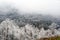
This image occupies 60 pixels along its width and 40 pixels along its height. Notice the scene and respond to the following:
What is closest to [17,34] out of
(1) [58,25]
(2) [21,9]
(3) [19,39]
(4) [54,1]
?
(3) [19,39]

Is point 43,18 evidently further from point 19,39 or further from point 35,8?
point 19,39

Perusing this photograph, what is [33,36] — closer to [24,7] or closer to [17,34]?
[17,34]

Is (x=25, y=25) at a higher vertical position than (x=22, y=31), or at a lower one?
higher

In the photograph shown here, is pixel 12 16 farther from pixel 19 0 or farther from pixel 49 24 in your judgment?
pixel 49 24

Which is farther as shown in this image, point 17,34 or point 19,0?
point 19,0

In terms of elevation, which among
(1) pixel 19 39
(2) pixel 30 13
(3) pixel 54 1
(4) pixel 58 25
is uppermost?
(3) pixel 54 1

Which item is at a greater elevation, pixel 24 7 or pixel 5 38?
pixel 24 7

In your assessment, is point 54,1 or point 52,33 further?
point 54,1

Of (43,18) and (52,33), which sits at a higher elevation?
(43,18)

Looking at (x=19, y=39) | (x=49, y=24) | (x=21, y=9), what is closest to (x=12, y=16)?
(x=21, y=9)
